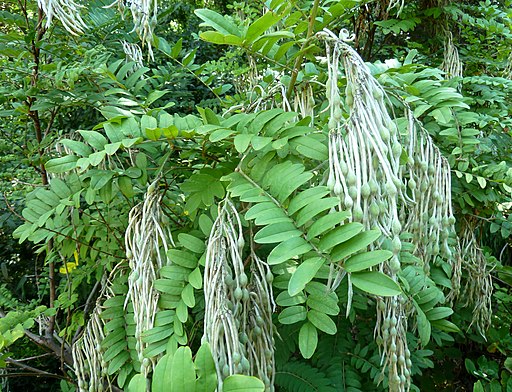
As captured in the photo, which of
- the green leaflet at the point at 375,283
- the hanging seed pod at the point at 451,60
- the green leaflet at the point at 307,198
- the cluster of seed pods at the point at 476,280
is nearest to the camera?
the green leaflet at the point at 375,283

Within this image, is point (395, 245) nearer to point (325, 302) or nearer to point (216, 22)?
point (325, 302)

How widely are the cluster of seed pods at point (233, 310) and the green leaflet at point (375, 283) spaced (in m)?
0.21

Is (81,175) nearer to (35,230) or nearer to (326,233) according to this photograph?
(35,230)

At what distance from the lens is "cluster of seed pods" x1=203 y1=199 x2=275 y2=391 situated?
2.66 ft

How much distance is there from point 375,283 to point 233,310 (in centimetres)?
26

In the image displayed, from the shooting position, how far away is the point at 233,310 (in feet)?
2.85

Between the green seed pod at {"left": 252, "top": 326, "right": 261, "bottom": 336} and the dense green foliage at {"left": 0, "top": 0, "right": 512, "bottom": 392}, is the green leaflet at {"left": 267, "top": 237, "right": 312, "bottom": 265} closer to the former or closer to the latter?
the dense green foliage at {"left": 0, "top": 0, "right": 512, "bottom": 392}

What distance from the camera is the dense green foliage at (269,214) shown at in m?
0.83

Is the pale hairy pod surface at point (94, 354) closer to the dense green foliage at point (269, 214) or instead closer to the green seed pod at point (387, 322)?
the dense green foliage at point (269, 214)

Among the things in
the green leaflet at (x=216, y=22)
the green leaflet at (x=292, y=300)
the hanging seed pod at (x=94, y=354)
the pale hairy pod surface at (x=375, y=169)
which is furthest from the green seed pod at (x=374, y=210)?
the hanging seed pod at (x=94, y=354)

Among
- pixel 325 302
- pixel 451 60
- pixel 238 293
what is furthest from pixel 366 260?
pixel 451 60

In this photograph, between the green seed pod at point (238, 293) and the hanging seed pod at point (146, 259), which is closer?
the green seed pod at point (238, 293)

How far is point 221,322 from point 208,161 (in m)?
0.47

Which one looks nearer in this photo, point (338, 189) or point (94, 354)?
point (338, 189)
